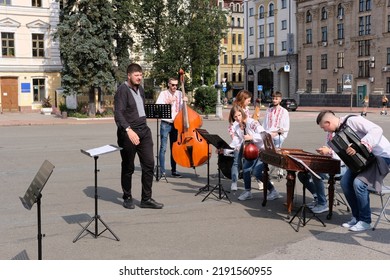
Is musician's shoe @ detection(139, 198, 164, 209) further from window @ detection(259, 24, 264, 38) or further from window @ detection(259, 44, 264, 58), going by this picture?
window @ detection(259, 24, 264, 38)

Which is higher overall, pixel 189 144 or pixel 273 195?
pixel 189 144

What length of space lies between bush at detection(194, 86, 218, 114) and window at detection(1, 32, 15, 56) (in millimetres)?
16607

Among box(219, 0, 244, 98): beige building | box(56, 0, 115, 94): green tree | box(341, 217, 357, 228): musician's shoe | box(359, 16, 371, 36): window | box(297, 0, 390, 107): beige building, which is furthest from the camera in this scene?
box(219, 0, 244, 98): beige building

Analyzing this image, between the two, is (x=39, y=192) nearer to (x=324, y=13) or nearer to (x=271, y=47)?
(x=324, y=13)

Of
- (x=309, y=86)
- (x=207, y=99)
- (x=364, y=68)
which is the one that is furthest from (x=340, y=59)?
(x=207, y=99)

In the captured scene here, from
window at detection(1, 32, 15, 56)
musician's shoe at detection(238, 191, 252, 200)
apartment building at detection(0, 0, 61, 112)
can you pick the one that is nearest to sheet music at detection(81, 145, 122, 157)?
musician's shoe at detection(238, 191, 252, 200)

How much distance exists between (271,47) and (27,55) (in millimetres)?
44209

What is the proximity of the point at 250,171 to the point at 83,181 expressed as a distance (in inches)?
150

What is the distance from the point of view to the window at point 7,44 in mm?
40656

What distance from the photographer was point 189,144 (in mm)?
9312

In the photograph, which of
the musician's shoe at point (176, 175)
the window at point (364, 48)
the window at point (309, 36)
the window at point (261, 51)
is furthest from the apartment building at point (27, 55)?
the window at point (261, 51)

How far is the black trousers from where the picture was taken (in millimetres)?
7496

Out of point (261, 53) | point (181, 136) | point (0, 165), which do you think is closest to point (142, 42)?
point (0, 165)

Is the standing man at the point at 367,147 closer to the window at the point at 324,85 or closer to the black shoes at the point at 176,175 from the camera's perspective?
the black shoes at the point at 176,175
